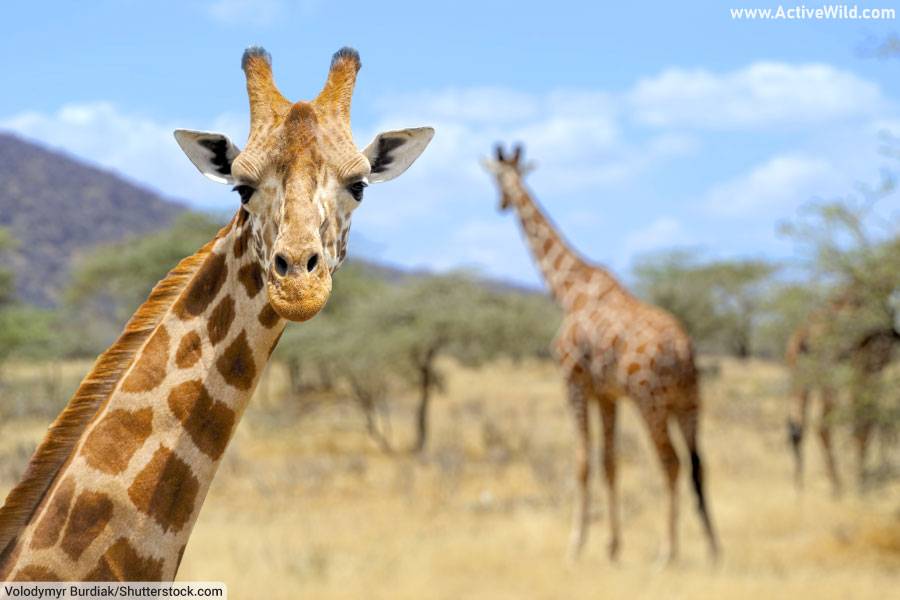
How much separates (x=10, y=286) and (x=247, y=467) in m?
8.72

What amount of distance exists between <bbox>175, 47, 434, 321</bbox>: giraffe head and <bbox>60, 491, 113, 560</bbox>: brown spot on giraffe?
2.53ft

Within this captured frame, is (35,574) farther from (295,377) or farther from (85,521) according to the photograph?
(295,377)

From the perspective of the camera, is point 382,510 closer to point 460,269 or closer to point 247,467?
point 247,467

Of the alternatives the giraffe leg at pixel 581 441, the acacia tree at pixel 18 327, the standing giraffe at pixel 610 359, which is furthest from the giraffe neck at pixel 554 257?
the acacia tree at pixel 18 327

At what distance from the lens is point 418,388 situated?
20422 millimetres

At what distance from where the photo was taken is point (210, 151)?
9.23 feet

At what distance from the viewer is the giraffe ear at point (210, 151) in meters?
2.77

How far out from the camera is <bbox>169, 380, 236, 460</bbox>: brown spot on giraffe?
108 inches

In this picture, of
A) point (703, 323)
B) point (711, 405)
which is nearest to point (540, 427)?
point (711, 405)

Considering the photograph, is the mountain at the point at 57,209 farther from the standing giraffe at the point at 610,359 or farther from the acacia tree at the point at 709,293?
the standing giraffe at the point at 610,359

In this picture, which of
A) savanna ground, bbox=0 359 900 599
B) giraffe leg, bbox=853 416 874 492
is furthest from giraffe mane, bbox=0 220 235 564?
giraffe leg, bbox=853 416 874 492

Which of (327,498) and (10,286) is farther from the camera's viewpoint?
(10,286)

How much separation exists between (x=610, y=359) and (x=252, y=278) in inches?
288

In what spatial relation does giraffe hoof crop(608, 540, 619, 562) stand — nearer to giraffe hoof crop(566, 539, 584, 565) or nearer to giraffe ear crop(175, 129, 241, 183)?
giraffe hoof crop(566, 539, 584, 565)
